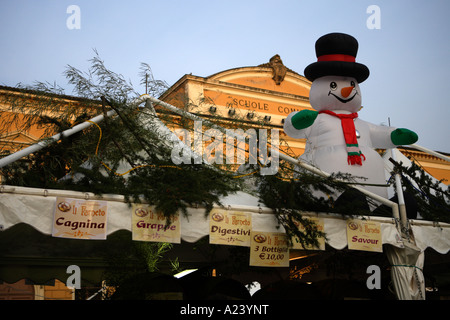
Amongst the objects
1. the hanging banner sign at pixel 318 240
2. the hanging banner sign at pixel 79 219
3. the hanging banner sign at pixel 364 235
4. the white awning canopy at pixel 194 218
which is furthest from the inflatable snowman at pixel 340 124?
the hanging banner sign at pixel 79 219

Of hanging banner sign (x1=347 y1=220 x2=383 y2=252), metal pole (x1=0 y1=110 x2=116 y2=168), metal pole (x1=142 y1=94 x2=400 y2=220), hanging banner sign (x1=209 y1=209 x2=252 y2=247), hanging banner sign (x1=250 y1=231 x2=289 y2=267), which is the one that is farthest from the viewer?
metal pole (x1=142 y1=94 x2=400 y2=220)

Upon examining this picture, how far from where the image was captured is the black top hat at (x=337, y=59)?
6.64 metres

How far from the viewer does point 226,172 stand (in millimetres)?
4871

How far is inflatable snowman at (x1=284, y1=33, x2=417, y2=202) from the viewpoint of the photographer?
6191mm

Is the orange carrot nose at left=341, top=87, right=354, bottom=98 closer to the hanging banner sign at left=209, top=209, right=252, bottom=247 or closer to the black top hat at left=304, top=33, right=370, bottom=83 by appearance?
the black top hat at left=304, top=33, right=370, bottom=83

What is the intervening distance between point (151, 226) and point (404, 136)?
4.18m

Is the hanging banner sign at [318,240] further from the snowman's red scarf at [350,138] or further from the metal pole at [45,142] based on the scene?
the metal pole at [45,142]

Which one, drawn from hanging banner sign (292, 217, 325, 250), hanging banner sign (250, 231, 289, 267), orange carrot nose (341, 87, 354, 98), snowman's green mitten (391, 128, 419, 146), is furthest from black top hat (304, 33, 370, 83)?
hanging banner sign (250, 231, 289, 267)

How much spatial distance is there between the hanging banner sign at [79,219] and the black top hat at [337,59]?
3.98 meters

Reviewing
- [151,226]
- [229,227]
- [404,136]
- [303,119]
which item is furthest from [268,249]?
[404,136]

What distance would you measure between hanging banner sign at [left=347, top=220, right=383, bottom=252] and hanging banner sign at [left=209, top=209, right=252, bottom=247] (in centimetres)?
115

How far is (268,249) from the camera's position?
15.2 feet
